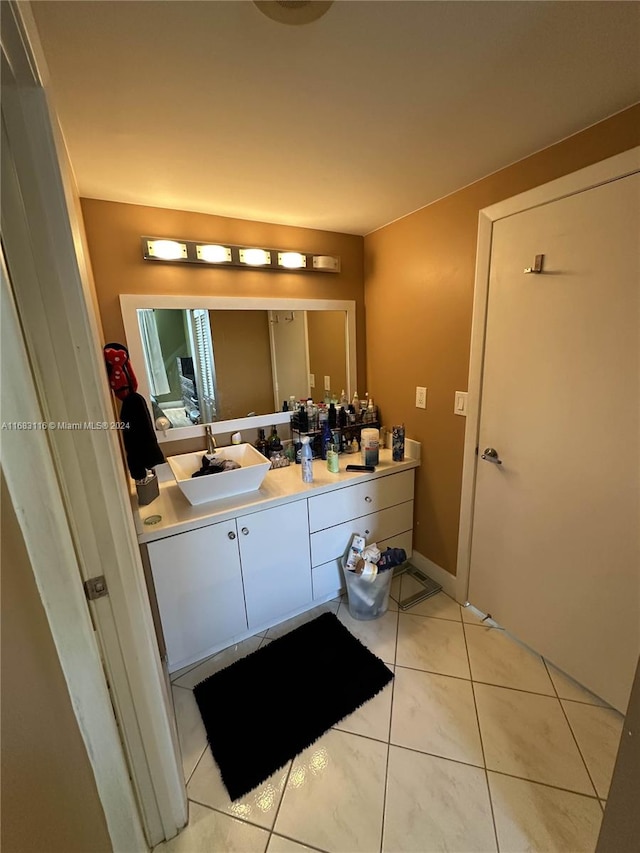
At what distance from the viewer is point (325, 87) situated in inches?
36.6

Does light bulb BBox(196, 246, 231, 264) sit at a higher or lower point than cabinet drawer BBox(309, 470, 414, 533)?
higher

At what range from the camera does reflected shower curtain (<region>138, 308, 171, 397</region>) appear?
1.68 meters

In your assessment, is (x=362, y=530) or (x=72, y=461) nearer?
(x=72, y=461)

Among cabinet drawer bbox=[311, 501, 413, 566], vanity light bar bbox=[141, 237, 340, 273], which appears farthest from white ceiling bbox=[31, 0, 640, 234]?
cabinet drawer bbox=[311, 501, 413, 566]

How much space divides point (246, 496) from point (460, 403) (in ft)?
3.93

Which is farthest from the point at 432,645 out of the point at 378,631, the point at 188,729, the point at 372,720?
the point at 188,729

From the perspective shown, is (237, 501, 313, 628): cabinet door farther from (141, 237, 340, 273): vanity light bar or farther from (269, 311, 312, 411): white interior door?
(141, 237, 340, 273): vanity light bar

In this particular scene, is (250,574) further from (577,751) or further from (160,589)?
(577,751)

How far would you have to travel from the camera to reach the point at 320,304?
2117 mm

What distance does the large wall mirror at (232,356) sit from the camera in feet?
5.65

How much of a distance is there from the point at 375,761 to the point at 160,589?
3.47 feet

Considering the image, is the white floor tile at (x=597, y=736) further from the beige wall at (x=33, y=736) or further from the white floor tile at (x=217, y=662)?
the beige wall at (x=33, y=736)

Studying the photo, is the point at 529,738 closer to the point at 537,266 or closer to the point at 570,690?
the point at 570,690

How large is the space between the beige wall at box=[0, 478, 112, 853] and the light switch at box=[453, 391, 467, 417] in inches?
68.6
